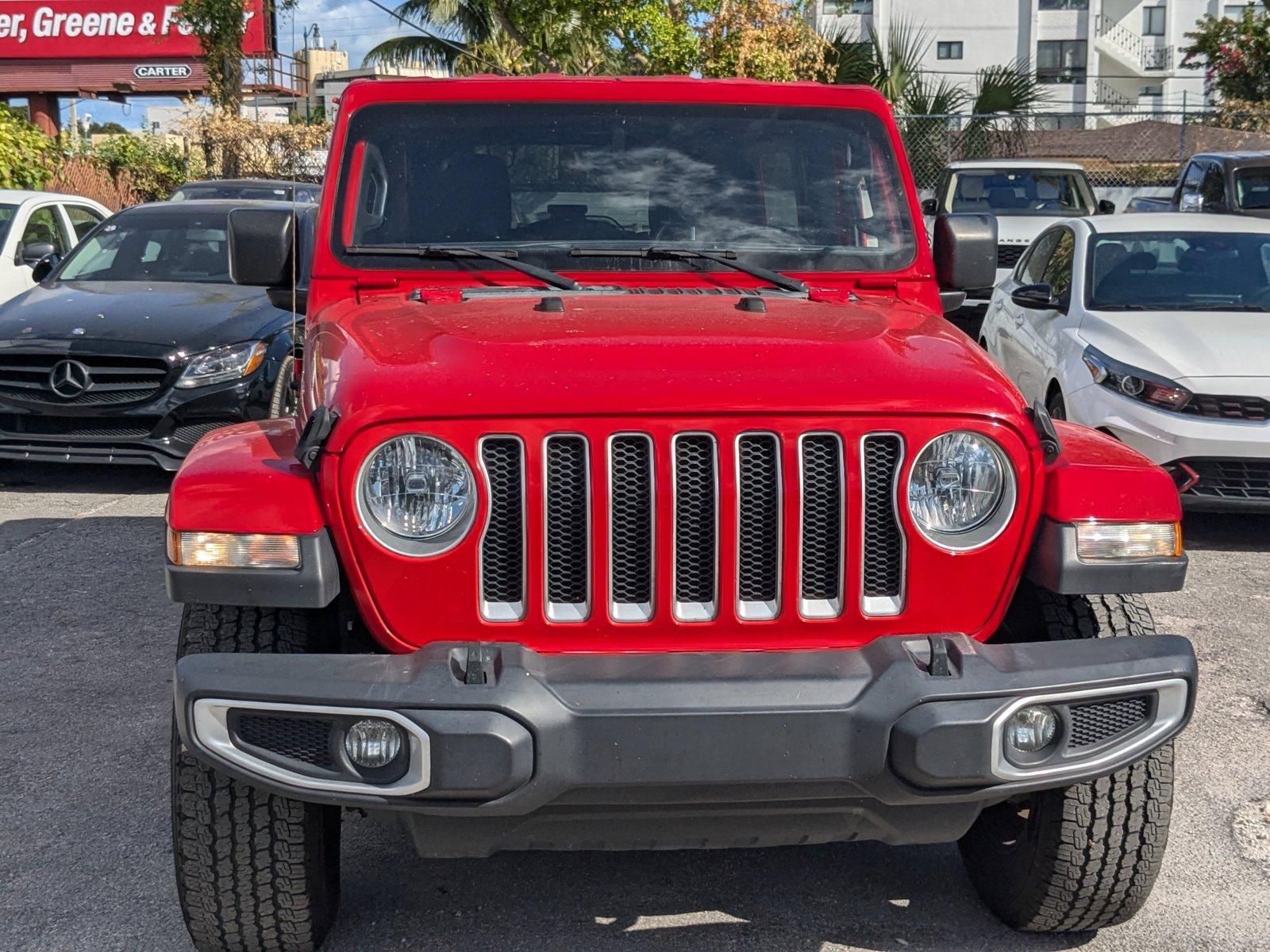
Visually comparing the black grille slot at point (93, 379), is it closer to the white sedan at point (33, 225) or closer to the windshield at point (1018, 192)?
the white sedan at point (33, 225)

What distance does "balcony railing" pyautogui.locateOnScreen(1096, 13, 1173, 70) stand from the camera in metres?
46.4

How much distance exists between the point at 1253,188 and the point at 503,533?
1294cm

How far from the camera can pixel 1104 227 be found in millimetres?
8750

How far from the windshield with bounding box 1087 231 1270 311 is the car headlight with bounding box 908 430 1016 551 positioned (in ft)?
17.8

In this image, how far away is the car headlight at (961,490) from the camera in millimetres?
2947

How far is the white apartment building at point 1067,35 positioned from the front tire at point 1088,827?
144 ft

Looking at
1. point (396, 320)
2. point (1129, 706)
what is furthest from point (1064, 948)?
point (396, 320)

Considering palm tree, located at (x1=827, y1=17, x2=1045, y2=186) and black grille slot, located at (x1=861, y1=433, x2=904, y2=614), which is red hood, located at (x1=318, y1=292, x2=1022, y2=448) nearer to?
black grille slot, located at (x1=861, y1=433, x2=904, y2=614)

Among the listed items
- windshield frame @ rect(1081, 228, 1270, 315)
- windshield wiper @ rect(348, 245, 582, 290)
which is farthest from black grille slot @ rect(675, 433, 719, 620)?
windshield frame @ rect(1081, 228, 1270, 315)

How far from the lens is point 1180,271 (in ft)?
27.5

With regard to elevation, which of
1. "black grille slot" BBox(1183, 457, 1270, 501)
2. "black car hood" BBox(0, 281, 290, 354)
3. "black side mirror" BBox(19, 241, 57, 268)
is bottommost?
"black grille slot" BBox(1183, 457, 1270, 501)

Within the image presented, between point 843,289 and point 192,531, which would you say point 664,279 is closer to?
point 843,289

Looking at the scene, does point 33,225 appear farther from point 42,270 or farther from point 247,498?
point 247,498

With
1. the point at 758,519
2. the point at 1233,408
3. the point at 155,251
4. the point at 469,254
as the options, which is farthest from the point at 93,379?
the point at 758,519
